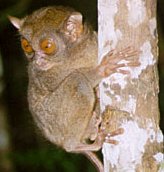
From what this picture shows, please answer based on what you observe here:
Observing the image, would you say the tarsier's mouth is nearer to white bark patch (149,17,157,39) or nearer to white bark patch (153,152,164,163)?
white bark patch (149,17,157,39)

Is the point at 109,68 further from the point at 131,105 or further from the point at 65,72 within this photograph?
the point at 65,72

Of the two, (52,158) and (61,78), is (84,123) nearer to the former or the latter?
(61,78)

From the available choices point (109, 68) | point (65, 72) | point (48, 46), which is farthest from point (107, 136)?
point (48, 46)

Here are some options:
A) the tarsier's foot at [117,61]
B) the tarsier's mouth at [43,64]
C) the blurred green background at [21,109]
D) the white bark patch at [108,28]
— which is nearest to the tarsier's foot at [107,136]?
the tarsier's foot at [117,61]

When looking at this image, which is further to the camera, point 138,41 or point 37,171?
point 37,171

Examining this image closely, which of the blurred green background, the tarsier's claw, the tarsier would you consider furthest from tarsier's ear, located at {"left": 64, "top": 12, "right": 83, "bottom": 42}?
the blurred green background

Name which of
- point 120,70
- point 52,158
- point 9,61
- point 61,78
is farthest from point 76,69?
point 9,61
